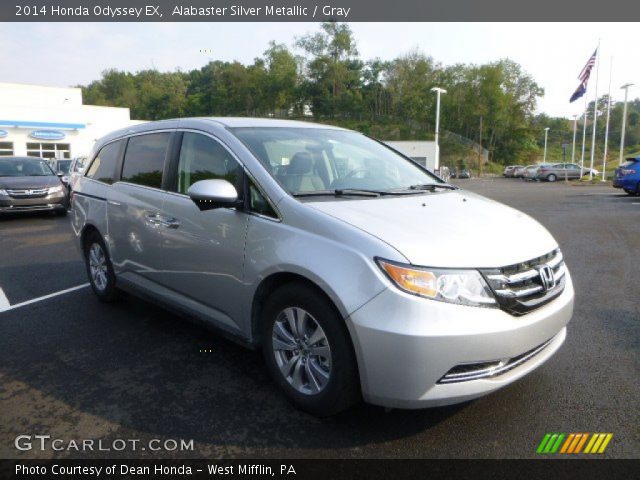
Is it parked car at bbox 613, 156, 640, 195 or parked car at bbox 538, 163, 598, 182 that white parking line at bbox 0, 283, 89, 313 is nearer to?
parked car at bbox 613, 156, 640, 195

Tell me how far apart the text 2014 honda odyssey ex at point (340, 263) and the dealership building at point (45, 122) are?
3410 cm

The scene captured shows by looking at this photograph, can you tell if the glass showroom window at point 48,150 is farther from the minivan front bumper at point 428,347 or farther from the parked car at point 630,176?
the minivan front bumper at point 428,347

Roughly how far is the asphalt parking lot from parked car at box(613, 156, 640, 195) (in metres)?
16.7

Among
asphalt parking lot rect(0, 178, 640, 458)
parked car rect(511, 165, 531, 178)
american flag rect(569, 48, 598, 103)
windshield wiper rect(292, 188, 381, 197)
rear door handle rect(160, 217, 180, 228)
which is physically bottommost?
parked car rect(511, 165, 531, 178)

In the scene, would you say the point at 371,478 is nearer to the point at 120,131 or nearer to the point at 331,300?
the point at 331,300

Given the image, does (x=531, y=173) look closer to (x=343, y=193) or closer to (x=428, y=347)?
(x=343, y=193)

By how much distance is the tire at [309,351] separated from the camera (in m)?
2.71

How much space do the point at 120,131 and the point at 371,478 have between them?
415 cm

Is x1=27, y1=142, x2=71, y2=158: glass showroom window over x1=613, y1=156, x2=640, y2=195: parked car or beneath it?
over

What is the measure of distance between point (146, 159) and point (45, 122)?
127 ft

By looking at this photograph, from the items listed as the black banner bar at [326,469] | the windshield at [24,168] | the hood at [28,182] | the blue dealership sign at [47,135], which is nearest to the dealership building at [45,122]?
the blue dealership sign at [47,135]

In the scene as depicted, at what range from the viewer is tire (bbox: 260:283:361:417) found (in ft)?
8.89

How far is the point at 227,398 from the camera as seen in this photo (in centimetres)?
323

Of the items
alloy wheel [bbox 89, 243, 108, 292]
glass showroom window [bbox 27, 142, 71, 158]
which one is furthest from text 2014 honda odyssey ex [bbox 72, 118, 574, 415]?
glass showroom window [bbox 27, 142, 71, 158]
